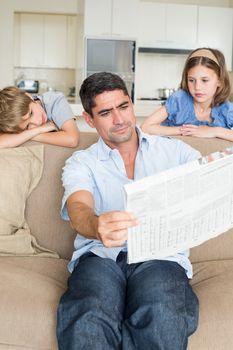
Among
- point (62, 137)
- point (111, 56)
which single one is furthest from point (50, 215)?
point (111, 56)

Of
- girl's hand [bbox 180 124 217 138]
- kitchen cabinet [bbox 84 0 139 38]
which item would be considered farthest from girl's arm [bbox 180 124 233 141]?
kitchen cabinet [bbox 84 0 139 38]

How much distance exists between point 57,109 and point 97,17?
4142 millimetres

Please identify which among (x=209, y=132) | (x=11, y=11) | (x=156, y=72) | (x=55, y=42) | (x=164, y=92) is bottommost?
(x=209, y=132)

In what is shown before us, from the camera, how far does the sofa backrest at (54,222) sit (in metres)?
1.87

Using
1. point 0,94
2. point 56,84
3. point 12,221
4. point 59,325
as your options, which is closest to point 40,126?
point 0,94

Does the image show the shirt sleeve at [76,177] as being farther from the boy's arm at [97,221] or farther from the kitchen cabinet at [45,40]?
the kitchen cabinet at [45,40]

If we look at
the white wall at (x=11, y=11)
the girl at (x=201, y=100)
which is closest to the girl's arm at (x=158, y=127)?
the girl at (x=201, y=100)

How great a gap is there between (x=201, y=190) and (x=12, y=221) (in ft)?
3.01

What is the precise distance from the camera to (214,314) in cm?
133

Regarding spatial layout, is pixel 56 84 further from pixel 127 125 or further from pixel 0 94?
pixel 127 125

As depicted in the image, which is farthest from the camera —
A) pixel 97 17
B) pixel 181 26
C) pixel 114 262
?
pixel 181 26

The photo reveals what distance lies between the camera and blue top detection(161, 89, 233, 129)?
2.35 m

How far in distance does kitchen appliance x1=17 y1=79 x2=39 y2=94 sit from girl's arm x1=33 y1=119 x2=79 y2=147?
5.23 m

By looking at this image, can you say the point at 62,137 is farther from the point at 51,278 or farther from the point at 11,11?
the point at 11,11
